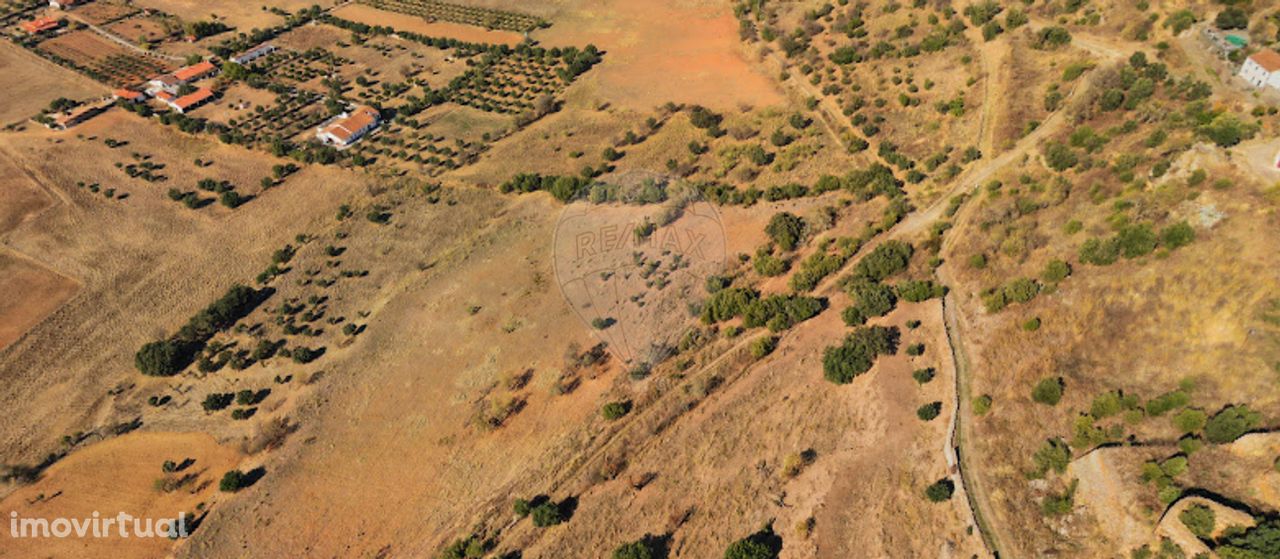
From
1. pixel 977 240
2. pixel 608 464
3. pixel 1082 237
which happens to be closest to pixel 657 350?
pixel 608 464

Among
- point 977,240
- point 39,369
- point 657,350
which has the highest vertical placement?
point 977,240

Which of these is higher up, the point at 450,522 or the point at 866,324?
the point at 866,324

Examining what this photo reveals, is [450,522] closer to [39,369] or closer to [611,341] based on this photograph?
[611,341]

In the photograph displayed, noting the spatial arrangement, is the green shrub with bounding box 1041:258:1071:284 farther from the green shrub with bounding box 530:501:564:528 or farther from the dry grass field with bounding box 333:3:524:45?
the dry grass field with bounding box 333:3:524:45

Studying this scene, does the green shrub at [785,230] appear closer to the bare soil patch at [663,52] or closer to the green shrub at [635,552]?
the bare soil patch at [663,52]

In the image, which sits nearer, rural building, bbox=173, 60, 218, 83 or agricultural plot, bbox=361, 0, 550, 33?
rural building, bbox=173, 60, 218, 83

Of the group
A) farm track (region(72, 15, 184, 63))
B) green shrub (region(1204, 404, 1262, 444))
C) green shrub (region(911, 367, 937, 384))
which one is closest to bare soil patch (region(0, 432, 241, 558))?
green shrub (region(911, 367, 937, 384))

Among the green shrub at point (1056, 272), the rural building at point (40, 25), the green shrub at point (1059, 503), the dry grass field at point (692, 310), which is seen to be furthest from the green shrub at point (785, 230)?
the rural building at point (40, 25)
